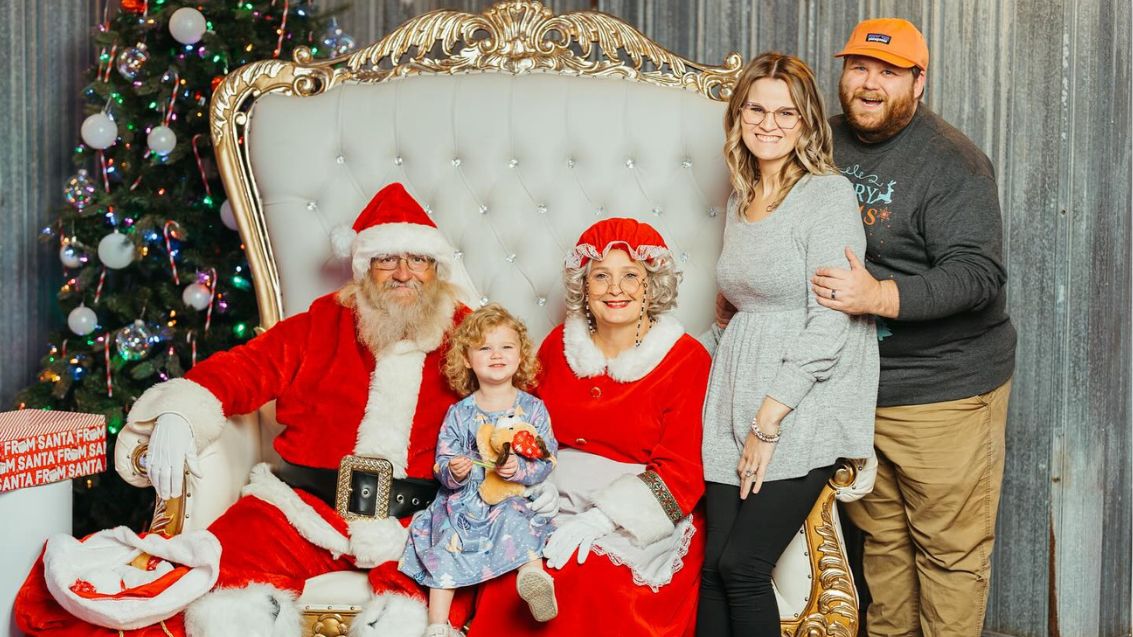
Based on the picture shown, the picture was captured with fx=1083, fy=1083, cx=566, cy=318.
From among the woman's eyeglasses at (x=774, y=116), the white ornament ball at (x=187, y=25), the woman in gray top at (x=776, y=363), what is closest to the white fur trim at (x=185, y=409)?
the woman in gray top at (x=776, y=363)

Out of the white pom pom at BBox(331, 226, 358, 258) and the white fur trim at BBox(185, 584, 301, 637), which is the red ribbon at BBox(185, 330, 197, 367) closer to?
the white pom pom at BBox(331, 226, 358, 258)

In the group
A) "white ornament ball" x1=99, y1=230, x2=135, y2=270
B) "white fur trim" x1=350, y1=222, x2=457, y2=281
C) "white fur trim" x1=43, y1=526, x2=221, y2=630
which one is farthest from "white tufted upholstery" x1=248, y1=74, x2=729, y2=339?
"white fur trim" x1=43, y1=526, x2=221, y2=630

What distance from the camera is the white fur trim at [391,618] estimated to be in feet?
8.46

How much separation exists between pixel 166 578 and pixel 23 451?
22.7 inches

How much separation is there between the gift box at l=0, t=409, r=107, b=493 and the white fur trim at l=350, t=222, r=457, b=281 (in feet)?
2.84

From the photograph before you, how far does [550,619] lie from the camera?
8.42 ft

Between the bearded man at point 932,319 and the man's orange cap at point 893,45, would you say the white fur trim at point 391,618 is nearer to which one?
the bearded man at point 932,319

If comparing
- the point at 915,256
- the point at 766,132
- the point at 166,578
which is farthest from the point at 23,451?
the point at 915,256

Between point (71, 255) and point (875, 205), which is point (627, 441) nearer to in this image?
point (875, 205)

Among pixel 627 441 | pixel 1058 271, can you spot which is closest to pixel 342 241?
pixel 627 441

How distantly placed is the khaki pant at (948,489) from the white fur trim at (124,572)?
6.30 feet

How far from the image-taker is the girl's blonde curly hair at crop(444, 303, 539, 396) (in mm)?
2904

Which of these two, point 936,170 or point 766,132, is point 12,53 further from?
point 936,170

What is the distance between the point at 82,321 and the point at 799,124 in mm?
2926
